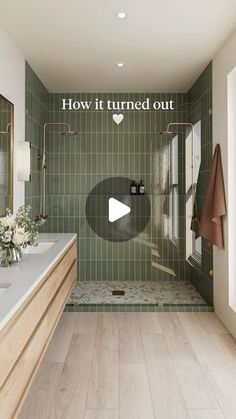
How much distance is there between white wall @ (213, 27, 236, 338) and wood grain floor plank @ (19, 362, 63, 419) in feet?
5.22

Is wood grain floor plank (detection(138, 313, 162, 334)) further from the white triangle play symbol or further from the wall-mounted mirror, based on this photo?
the wall-mounted mirror

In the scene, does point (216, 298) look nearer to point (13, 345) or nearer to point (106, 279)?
point (106, 279)

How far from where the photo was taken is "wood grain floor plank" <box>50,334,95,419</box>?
7.20ft

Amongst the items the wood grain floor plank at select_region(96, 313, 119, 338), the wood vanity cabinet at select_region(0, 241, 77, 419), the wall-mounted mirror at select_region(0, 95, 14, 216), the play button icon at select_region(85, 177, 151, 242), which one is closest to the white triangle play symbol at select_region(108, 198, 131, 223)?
the play button icon at select_region(85, 177, 151, 242)

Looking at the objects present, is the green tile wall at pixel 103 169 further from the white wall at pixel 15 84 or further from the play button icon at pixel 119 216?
the white wall at pixel 15 84

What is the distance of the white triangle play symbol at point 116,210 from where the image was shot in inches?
195

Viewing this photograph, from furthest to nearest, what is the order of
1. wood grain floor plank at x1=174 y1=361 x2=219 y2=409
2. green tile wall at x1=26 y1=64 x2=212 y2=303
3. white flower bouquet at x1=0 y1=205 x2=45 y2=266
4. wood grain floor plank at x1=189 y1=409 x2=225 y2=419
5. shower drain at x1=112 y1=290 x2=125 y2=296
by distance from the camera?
green tile wall at x1=26 y1=64 x2=212 y2=303 → shower drain at x1=112 y1=290 x2=125 y2=296 → white flower bouquet at x1=0 y1=205 x2=45 y2=266 → wood grain floor plank at x1=174 y1=361 x2=219 y2=409 → wood grain floor plank at x1=189 y1=409 x2=225 y2=419

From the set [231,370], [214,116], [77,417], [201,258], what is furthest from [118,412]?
[214,116]

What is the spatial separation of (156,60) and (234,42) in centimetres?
88

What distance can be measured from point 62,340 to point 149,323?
0.90 metres

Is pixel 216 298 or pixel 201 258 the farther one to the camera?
pixel 201 258

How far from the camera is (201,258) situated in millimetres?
Answer: 4406

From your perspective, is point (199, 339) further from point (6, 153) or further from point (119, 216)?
point (6, 153)

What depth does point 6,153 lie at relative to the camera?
3186 mm
